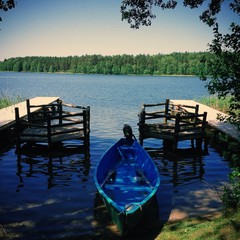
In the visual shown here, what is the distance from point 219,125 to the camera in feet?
56.6

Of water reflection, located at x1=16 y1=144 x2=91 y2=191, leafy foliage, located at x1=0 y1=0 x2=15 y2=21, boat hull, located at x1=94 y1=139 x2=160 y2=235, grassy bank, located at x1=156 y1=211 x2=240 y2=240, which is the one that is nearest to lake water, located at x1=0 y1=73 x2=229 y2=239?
water reflection, located at x1=16 y1=144 x2=91 y2=191

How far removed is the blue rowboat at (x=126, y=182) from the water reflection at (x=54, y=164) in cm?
170

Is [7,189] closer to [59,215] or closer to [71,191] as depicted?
[71,191]

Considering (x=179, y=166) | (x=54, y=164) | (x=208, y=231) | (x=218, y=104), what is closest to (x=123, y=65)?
(x=218, y=104)

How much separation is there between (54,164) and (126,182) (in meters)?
5.30

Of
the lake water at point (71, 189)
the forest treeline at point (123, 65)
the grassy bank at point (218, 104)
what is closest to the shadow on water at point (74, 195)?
the lake water at point (71, 189)

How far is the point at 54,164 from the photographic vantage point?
44.2 feet

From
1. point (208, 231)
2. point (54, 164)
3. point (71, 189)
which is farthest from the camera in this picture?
point (54, 164)

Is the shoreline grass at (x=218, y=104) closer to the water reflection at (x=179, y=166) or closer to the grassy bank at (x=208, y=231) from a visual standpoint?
the water reflection at (x=179, y=166)

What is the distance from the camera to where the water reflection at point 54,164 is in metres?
11.6

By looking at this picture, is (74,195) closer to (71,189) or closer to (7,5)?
(71,189)

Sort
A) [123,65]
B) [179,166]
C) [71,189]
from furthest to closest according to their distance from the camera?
[123,65]
[179,166]
[71,189]

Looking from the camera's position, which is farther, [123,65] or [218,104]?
[123,65]

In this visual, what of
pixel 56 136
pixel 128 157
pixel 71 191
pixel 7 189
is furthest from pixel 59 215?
pixel 56 136
